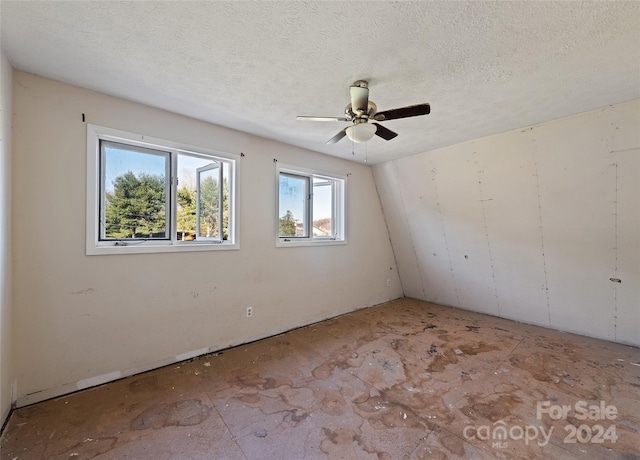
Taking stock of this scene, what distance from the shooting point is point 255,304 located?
10.2 ft

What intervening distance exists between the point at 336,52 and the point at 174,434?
267cm

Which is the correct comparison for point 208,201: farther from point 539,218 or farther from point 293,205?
point 539,218

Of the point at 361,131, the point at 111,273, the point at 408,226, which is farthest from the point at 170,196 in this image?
the point at 408,226

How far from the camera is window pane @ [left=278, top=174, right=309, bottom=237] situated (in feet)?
11.6

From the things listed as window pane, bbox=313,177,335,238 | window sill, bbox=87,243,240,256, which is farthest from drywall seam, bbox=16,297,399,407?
window pane, bbox=313,177,335,238

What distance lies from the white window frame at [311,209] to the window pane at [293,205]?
0.05m

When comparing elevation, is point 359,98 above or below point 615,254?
above

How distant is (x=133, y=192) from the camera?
2441 mm

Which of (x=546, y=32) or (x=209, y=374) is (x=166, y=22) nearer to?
(x=546, y=32)

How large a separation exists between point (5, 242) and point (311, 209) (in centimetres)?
288

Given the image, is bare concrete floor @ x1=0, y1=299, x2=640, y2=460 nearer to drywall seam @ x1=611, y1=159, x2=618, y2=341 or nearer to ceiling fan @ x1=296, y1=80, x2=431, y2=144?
drywall seam @ x1=611, y1=159, x2=618, y2=341

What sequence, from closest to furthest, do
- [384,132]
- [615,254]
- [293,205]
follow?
1. [384,132]
2. [615,254]
3. [293,205]

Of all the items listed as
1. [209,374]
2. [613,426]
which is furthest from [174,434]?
[613,426]

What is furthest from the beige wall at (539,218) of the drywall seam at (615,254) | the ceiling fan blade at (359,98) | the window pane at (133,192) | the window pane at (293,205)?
the window pane at (133,192)
